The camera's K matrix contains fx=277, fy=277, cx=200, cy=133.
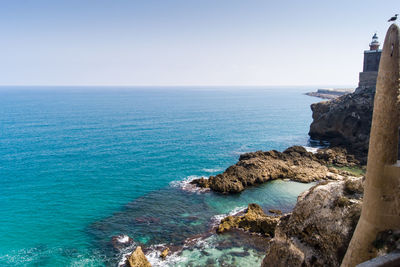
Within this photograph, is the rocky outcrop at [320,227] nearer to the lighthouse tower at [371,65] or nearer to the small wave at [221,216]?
the small wave at [221,216]

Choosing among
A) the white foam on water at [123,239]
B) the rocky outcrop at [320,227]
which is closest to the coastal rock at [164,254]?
the white foam on water at [123,239]

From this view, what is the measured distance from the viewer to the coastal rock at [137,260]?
2083cm

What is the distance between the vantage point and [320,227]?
51.2 feet

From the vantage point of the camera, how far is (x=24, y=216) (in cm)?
3006

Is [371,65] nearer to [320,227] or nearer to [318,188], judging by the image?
[318,188]

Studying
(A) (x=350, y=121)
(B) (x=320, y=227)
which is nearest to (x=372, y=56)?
(A) (x=350, y=121)

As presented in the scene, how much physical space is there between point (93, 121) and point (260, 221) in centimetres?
7365

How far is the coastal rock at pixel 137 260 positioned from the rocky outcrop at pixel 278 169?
15808 millimetres

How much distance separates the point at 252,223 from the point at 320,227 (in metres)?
11.4

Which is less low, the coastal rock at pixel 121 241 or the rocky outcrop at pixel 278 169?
the rocky outcrop at pixel 278 169

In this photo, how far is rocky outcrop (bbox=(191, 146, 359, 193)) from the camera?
36656mm

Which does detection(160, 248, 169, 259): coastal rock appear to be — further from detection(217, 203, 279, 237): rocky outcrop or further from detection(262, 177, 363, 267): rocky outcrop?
detection(262, 177, 363, 267): rocky outcrop

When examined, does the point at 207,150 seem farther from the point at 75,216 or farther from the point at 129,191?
the point at 75,216

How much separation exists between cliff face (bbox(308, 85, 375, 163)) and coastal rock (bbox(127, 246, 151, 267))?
41.7 meters
